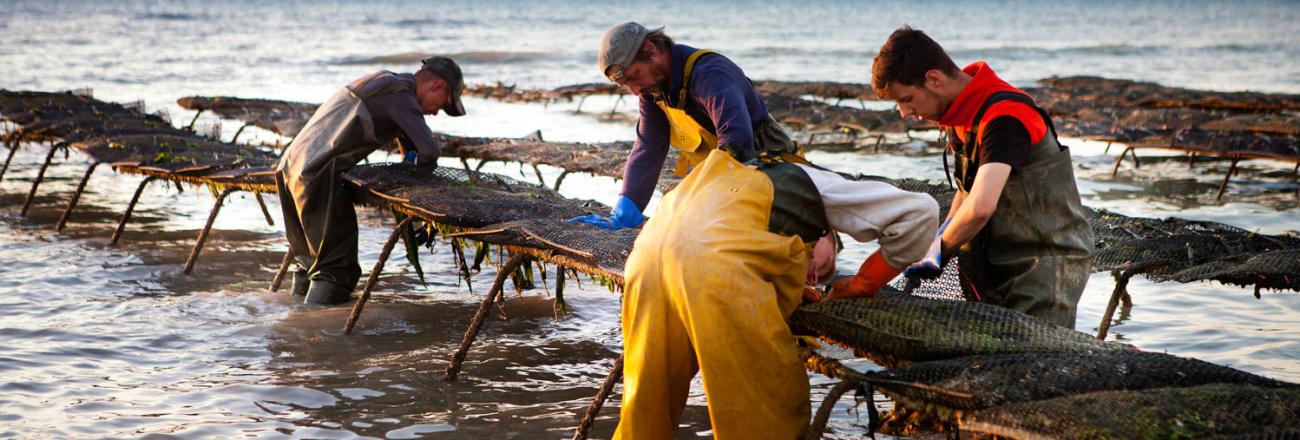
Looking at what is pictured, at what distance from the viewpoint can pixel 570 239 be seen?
4855 mm

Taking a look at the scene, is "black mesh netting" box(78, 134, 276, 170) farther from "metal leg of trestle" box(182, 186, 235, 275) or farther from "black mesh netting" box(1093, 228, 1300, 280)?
"black mesh netting" box(1093, 228, 1300, 280)

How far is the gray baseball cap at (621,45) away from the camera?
4.12 m

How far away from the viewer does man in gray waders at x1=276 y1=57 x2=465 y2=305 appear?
21.9 feet

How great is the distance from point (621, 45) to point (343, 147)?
10.3ft

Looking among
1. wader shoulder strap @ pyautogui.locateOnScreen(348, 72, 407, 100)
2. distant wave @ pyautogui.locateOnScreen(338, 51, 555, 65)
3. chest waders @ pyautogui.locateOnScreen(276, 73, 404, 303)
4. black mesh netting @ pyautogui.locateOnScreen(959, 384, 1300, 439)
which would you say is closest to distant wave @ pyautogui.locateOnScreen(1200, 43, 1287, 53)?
distant wave @ pyautogui.locateOnScreen(338, 51, 555, 65)

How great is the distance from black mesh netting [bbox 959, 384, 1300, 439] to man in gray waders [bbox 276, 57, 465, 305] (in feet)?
15.3

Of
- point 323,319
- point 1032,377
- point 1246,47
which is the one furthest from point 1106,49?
point 1032,377

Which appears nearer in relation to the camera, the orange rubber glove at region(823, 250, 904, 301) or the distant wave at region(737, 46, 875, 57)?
the orange rubber glove at region(823, 250, 904, 301)

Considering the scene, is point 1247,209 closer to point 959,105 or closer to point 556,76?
point 959,105

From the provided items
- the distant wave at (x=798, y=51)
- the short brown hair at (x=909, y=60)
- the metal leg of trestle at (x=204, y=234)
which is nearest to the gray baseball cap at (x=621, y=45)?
the short brown hair at (x=909, y=60)

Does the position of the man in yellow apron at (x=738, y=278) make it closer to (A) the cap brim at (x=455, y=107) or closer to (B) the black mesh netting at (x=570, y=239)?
(B) the black mesh netting at (x=570, y=239)

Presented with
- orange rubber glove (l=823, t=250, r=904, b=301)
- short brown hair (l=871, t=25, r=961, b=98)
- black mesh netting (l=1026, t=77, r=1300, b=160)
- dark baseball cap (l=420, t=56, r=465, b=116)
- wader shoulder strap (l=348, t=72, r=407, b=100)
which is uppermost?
short brown hair (l=871, t=25, r=961, b=98)

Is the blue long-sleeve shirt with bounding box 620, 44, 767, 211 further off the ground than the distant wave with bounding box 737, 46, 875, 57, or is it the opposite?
the blue long-sleeve shirt with bounding box 620, 44, 767, 211

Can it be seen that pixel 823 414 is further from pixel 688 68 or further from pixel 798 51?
pixel 798 51
